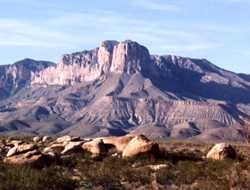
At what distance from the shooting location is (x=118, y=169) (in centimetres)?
4003

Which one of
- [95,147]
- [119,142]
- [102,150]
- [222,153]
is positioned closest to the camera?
[222,153]

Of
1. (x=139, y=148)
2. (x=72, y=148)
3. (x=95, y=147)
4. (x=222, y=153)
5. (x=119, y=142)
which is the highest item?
(x=139, y=148)

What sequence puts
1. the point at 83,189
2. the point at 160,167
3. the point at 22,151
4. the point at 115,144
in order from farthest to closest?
1. the point at 115,144
2. the point at 22,151
3. the point at 160,167
4. the point at 83,189

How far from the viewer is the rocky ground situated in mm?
32844

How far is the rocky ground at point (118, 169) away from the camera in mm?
32844

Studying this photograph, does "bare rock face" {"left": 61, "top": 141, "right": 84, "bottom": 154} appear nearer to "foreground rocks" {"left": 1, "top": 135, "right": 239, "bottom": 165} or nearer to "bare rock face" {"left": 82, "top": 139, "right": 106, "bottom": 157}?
"foreground rocks" {"left": 1, "top": 135, "right": 239, "bottom": 165}

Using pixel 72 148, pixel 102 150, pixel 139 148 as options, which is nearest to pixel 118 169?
pixel 139 148

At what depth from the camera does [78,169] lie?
40875mm

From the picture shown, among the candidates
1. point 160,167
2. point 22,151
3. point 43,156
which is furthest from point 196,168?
point 22,151

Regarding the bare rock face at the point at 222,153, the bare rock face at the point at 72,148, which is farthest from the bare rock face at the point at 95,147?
the bare rock face at the point at 222,153

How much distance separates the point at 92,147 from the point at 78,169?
1105cm

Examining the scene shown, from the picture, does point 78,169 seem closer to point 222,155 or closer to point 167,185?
point 167,185

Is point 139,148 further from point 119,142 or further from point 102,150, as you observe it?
point 119,142

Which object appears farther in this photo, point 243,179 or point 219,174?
point 219,174
